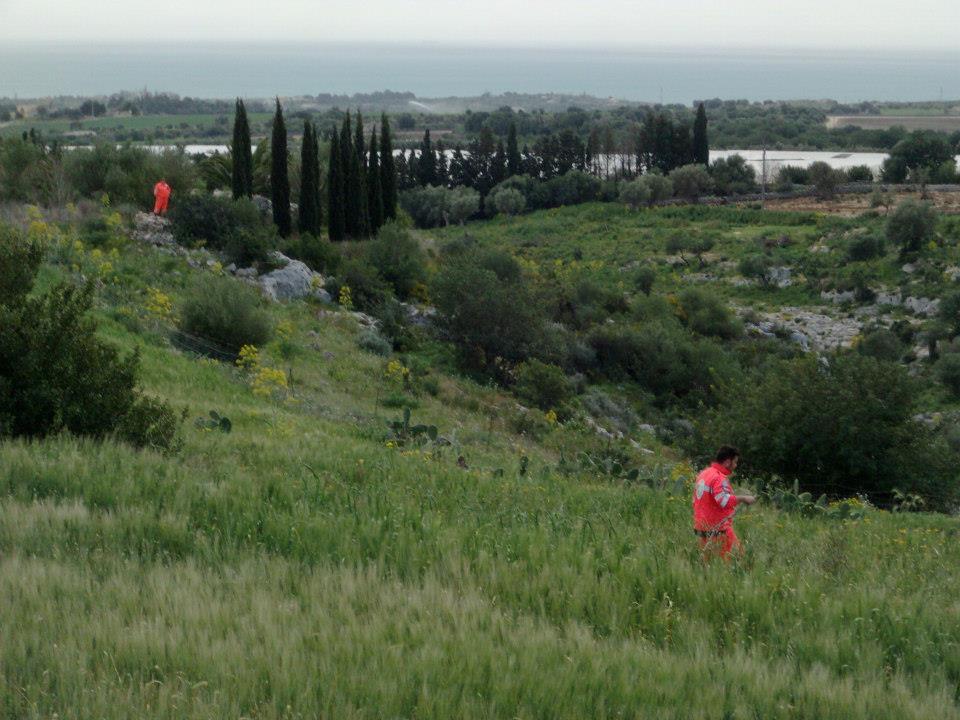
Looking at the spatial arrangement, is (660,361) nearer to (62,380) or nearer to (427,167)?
(62,380)

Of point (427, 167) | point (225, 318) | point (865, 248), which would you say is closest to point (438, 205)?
point (427, 167)

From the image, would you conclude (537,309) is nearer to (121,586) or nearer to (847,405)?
(847,405)

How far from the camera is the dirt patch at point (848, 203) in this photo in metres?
72.0

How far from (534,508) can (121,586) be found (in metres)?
4.63

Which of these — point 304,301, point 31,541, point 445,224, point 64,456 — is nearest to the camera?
point 31,541

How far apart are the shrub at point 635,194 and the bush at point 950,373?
45.9 m

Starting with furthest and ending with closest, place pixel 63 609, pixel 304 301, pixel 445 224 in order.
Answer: pixel 445 224
pixel 304 301
pixel 63 609

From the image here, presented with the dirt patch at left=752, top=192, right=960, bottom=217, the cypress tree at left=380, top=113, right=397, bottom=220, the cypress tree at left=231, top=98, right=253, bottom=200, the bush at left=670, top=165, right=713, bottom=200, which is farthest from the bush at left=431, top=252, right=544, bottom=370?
the bush at left=670, top=165, right=713, bottom=200

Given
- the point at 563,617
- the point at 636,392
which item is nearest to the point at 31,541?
the point at 563,617

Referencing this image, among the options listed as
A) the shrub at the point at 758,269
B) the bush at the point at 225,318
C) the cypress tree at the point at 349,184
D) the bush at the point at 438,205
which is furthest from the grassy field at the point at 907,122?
the bush at the point at 225,318

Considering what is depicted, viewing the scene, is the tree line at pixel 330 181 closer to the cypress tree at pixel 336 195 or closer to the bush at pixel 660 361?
the cypress tree at pixel 336 195

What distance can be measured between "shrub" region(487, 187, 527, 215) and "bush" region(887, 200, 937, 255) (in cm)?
3352

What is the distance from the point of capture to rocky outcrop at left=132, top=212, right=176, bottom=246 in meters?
32.3

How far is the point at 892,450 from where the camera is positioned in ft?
63.1
